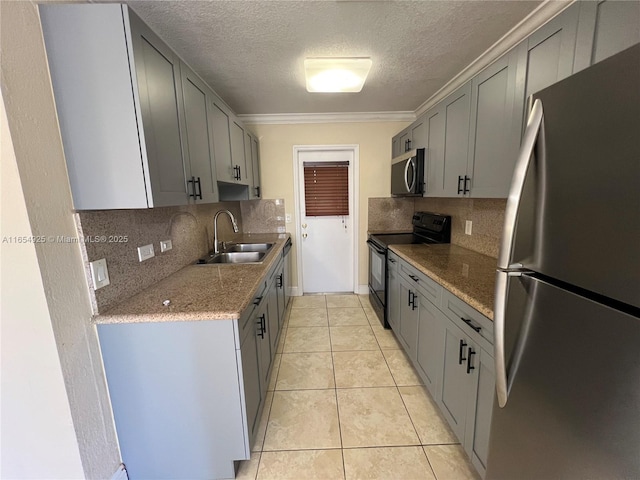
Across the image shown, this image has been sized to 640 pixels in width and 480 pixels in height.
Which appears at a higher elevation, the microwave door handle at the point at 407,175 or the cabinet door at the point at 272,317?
the microwave door handle at the point at 407,175

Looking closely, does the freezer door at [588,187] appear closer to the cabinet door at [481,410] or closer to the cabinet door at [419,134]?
the cabinet door at [481,410]

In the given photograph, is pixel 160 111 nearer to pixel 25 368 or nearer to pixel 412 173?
pixel 25 368

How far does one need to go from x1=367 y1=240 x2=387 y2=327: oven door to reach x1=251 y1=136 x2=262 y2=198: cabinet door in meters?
1.60

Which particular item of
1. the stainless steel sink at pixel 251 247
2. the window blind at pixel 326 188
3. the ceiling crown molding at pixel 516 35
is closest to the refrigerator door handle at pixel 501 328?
the ceiling crown molding at pixel 516 35

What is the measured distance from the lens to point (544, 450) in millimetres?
760

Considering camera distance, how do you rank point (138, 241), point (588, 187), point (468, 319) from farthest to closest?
point (138, 241), point (468, 319), point (588, 187)

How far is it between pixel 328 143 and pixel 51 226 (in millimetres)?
2984

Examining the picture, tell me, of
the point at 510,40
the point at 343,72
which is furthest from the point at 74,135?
the point at 510,40

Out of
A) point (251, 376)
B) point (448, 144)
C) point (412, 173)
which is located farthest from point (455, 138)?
point (251, 376)

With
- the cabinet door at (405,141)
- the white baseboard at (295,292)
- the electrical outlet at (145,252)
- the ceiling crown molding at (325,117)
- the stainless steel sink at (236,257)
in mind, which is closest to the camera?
the electrical outlet at (145,252)

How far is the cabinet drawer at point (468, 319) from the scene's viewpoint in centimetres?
114

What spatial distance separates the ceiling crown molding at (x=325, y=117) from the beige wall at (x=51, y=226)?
248 centimetres

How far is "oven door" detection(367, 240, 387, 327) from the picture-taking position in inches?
108

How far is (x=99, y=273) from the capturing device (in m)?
1.21
